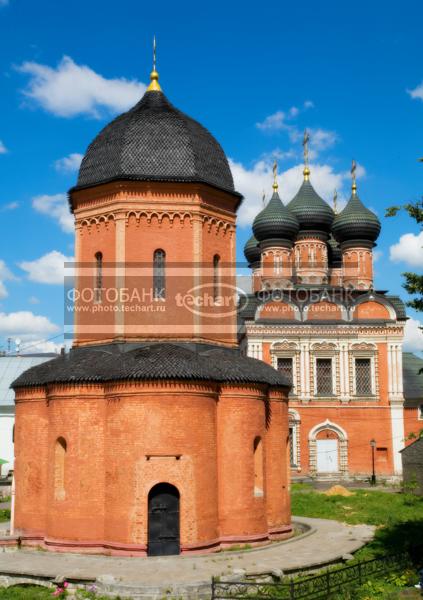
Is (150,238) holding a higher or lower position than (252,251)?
lower

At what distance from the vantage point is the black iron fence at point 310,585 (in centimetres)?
1031

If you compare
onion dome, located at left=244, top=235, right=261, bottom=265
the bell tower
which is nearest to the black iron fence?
the bell tower

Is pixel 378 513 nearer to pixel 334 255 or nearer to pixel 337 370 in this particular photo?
pixel 337 370

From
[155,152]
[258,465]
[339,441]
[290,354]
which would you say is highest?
[155,152]

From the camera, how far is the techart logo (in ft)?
51.3

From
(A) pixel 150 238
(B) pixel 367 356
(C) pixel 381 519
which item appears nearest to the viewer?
(A) pixel 150 238

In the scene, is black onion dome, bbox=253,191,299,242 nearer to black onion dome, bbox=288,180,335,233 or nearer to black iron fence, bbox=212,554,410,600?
black onion dome, bbox=288,180,335,233

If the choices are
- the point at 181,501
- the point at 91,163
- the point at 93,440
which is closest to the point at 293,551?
the point at 181,501

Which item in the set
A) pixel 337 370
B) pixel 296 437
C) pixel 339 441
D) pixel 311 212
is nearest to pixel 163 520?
pixel 296 437

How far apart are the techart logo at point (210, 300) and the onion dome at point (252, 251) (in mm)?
23766

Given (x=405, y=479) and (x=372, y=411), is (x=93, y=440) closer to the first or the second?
(x=405, y=479)

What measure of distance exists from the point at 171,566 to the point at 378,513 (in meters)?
9.08

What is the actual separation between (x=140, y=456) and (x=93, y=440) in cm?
108

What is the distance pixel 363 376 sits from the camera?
31.3m
